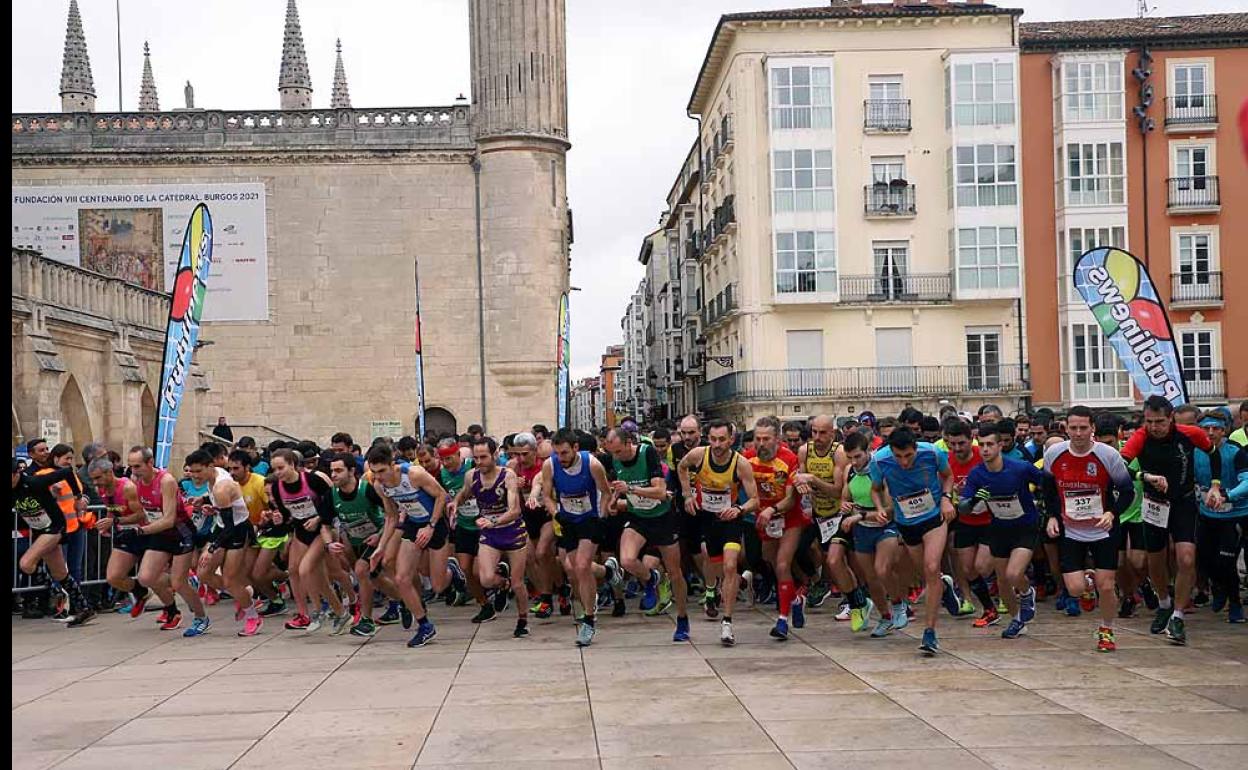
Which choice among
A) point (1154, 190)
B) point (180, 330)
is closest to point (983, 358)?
point (1154, 190)

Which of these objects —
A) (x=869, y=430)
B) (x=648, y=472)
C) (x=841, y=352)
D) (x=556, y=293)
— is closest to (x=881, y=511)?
(x=648, y=472)

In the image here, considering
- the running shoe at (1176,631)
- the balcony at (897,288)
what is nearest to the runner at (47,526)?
the running shoe at (1176,631)

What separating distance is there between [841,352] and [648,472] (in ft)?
107

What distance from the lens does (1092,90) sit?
4344cm

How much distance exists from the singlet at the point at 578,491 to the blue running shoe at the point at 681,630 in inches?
47.4

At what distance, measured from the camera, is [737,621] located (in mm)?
13250

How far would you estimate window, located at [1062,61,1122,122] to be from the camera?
4325 cm

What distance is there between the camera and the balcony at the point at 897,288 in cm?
4369

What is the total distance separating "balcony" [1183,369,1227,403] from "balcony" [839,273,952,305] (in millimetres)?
8083

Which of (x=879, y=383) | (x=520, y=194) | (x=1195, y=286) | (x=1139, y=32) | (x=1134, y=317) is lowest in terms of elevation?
(x=879, y=383)

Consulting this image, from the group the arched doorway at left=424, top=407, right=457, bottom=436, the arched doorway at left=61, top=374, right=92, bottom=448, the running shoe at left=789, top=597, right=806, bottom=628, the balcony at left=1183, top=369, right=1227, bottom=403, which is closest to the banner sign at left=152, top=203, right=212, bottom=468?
the running shoe at left=789, top=597, right=806, bottom=628

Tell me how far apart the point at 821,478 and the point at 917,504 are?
1.56 metres

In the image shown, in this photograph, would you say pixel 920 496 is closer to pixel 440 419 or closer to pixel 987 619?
pixel 987 619

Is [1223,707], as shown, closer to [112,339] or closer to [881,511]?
[881,511]
